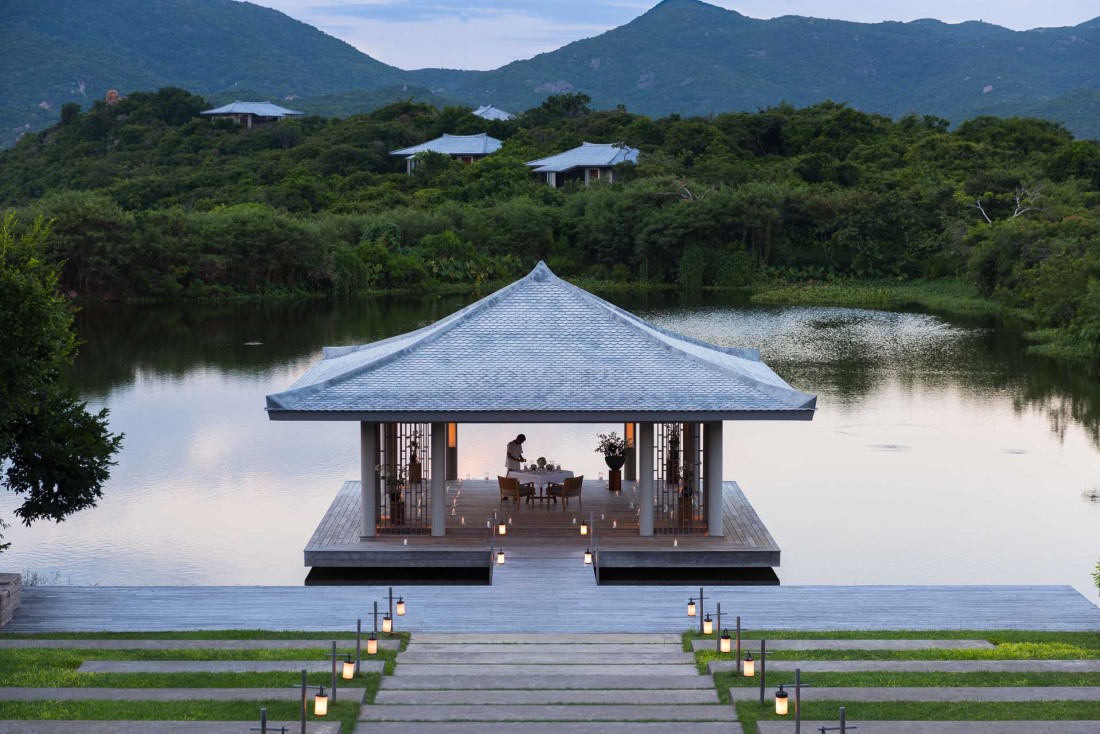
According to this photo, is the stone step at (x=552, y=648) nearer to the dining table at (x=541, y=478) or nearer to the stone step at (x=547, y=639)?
the stone step at (x=547, y=639)

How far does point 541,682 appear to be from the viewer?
31.2ft

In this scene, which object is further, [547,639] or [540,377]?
[540,377]

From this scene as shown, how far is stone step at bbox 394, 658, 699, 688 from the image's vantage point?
9.77 metres

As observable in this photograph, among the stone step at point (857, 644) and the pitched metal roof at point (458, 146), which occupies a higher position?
the pitched metal roof at point (458, 146)

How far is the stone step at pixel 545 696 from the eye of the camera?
29.8ft

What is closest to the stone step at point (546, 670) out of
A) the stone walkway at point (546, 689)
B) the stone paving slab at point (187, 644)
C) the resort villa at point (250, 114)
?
the stone walkway at point (546, 689)

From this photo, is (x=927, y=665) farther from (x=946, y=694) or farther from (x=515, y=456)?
(x=515, y=456)

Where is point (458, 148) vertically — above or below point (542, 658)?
above

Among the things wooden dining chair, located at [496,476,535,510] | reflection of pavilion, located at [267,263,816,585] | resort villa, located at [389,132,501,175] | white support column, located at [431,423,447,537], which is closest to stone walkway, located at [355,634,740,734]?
reflection of pavilion, located at [267,263,816,585]

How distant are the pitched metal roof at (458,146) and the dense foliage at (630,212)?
1004 mm

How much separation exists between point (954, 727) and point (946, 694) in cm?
71

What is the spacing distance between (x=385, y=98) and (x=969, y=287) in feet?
313

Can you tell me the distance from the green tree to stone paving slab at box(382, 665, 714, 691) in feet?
14.0

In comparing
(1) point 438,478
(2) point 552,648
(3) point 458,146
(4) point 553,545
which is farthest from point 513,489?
(3) point 458,146
